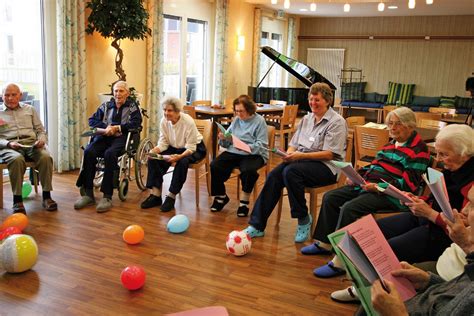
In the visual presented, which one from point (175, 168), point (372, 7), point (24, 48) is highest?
point (372, 7)

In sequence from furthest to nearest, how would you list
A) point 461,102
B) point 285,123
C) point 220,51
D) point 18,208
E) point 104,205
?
point 461,102 → point 220,51 → point 285,123 → point 104,205 → point 18,208

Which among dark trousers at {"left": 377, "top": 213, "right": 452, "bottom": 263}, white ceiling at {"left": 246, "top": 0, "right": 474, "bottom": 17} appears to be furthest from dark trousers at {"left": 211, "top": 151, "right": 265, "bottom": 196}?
white ceiling at {"left": 246, "top": 0, "right": 474, "bottom": 17}

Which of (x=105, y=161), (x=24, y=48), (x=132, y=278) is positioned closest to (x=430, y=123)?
(x=105, y=161)

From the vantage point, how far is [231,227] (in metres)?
4.01

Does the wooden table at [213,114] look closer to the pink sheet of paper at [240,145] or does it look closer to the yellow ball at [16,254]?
the pink sheet of paper at [240,145]

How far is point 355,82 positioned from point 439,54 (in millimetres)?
2104

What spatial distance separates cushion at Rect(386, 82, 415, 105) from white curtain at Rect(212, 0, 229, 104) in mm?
4974

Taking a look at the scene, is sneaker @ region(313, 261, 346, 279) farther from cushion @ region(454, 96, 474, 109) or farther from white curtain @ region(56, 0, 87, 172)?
cushion @ region(454, 96, 474, 109)

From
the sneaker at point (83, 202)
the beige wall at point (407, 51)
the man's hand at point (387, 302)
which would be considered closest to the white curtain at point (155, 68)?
the sneaker at point (83, 202)

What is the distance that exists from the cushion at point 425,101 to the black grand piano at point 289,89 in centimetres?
364

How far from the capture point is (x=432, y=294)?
1682 millimetres

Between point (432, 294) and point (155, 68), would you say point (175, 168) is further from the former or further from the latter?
point (432, 294)

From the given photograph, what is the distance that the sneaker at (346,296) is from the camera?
2758 mm

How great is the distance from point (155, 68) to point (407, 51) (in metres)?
7.46
